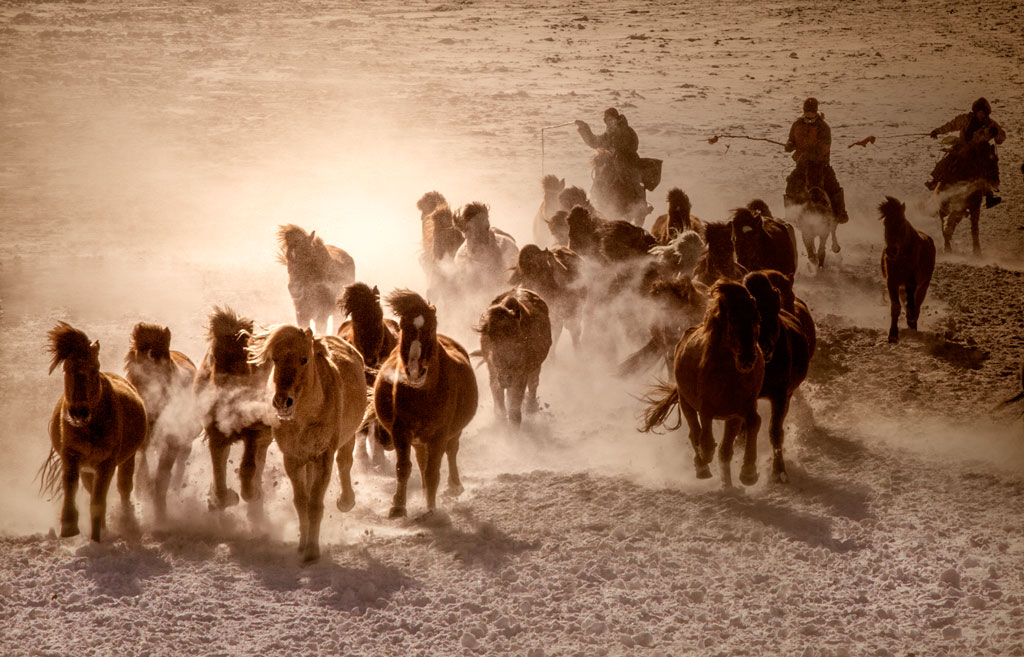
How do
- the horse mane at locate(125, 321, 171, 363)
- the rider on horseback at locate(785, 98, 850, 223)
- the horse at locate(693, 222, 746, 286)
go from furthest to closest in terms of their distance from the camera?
the rider on horseback at locate(785, 98, 850, 223) < the horse at locate(693, 222, 746, 286) < the horse mane at locate(125, 321, 171, 363)

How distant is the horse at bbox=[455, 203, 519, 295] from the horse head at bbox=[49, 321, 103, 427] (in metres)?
5.42

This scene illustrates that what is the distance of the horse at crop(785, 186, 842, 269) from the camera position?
16234mm

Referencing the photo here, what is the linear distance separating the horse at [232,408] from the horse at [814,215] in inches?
368

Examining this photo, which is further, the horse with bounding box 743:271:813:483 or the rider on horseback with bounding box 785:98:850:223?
the rider on horseback with bounding box 785:98:850:223

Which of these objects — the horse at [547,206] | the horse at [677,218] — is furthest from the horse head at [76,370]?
the horse at [547,206]

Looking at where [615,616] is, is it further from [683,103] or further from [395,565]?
[683,103]

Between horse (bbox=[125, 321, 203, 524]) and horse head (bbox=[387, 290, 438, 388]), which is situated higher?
horse head (bbox=[387, 290, 438, 388])

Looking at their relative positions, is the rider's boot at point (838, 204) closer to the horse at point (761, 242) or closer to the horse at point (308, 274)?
the horse at point (761, 242)

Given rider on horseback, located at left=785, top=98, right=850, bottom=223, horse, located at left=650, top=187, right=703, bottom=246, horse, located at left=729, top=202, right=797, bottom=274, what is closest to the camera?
horse, located at left=729, top=202, right=797, bottom=274

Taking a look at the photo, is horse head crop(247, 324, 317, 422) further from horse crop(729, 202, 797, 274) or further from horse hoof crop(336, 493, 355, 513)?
horse crop(729, 202, 797, 274)

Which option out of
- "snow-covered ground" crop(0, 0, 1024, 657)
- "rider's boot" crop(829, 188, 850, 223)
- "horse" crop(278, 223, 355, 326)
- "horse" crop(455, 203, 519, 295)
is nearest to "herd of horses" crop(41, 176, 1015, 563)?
"snow-covered ground" crop(0, 0, 1024, 657)

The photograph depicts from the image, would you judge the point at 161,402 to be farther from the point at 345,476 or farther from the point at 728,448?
the point at 728,448

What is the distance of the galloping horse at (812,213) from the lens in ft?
53.3

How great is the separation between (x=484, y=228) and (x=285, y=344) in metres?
5.62
